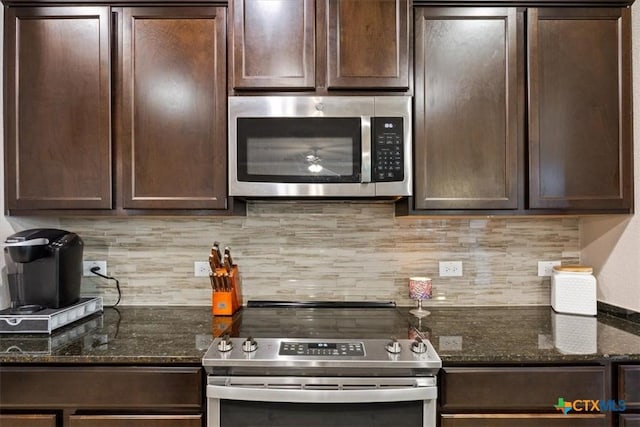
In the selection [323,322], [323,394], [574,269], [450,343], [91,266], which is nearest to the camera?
[323,394]

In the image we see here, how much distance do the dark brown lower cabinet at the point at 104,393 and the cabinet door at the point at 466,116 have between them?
1.17 metres

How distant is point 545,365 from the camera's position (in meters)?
1.26

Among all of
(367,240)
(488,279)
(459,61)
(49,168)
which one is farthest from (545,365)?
(49,168)

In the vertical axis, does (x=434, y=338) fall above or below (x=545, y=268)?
below

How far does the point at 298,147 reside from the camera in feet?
5.10

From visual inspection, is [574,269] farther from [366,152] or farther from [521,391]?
[366,152]

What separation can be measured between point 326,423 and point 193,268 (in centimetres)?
107

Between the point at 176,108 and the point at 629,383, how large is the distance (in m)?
2.01

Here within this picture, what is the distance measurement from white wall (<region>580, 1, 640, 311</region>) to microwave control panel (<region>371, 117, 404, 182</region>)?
3.43 ft

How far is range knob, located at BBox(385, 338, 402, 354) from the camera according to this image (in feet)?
4.20

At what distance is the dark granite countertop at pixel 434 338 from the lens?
125 cm

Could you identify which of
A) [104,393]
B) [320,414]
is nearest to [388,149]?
[320,414]

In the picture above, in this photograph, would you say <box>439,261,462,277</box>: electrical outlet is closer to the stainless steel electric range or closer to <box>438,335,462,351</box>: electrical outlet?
<box>438,335,462,351</box>: electrical outlet

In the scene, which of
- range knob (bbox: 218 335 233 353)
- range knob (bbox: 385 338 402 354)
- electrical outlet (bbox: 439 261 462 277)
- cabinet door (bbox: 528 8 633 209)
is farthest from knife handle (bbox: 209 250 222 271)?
cabinet door (bbox: 528 8 633 209)
